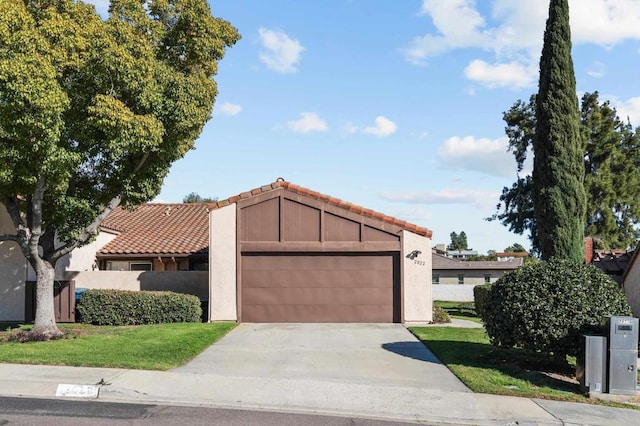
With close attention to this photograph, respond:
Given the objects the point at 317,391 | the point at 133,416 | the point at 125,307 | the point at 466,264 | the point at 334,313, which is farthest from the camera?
the point at 466,264

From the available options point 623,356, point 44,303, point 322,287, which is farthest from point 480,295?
point 44,303

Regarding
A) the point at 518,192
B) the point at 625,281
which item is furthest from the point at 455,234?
the point at 625,281

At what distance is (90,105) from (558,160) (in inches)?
456

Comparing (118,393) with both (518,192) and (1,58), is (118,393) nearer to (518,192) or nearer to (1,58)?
(1,58)

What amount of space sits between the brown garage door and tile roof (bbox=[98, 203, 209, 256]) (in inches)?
184

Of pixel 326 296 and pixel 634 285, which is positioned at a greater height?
pixel 634 285

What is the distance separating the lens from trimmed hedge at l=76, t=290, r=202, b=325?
1811cm

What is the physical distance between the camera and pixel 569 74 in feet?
54.6

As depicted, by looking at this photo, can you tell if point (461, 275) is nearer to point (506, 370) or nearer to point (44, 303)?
point (506, 370)

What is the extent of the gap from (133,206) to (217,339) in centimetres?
436

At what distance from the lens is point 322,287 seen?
19219mm

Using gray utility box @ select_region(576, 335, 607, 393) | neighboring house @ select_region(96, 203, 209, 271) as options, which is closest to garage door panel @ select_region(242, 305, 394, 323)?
neighboring house @ select_region(96, 203, 209, 271)

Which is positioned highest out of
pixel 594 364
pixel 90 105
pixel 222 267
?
pixel 90 105

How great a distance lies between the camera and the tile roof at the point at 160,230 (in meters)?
23.6
